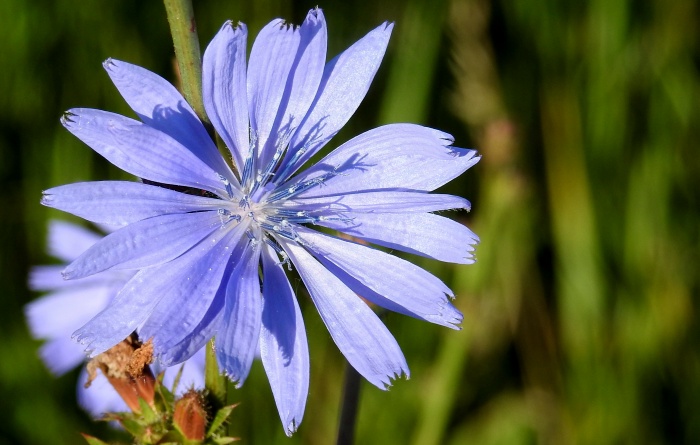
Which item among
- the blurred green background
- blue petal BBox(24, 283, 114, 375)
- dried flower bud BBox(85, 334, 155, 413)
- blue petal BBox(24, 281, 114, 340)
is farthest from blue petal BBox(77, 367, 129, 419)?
the blurred green background

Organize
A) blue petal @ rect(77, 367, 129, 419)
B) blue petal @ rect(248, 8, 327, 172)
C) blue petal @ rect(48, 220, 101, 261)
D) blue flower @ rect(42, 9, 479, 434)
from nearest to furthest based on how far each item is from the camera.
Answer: blue flower @ rect(42, 9, 479, 434) → blue petal @ rect(248, 8, 327, 172) → blue petal @ rect(77, 367, 129, 419) → blue petal @ rect(48, 220, 101, 261)

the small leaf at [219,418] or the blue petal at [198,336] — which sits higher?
the blue petal at [198,336]

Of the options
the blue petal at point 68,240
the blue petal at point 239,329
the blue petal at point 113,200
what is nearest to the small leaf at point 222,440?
the blue petal at point 239,329

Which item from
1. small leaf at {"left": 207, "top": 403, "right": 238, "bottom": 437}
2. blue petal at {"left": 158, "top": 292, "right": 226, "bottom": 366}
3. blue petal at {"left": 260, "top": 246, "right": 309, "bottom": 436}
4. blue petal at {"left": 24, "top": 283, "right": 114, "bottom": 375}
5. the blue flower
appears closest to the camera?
blue petal at {"left": 158, "top": 292, "right": 226, "bottom": 366}

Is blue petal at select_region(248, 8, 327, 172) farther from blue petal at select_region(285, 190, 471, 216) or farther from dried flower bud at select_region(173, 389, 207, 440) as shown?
dried flower bud at select_region(173, 389, 207, 440)

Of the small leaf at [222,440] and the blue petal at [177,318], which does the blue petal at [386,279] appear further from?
the small leaf at [222,440]

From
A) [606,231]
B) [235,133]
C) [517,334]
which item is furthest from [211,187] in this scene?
[606,231]
